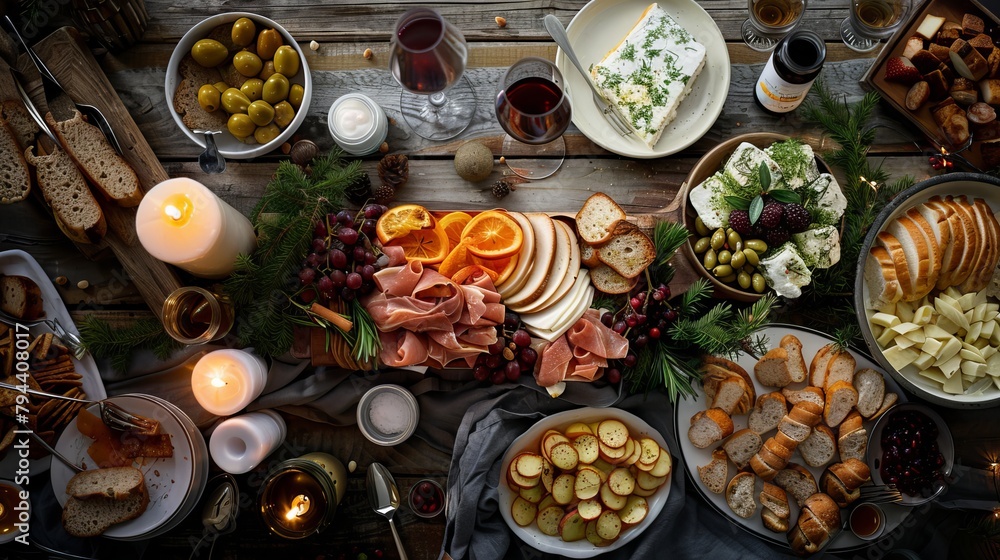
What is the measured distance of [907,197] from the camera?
4.94 feet

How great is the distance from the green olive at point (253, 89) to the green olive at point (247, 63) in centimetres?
2

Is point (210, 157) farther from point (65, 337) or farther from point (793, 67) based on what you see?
point (793, 67)

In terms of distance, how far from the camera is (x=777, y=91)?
1644mm

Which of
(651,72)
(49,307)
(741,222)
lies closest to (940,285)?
(741,222)

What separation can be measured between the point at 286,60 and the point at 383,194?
46 centimetres

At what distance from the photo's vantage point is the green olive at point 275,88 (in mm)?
1646

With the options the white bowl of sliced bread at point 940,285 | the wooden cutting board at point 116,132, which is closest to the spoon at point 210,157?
the wooden cutting board at point 116,132

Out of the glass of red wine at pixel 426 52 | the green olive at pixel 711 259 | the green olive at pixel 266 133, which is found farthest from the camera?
the green olive at pixel 266 133

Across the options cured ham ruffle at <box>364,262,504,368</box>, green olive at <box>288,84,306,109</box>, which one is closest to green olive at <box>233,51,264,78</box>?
green olive at <box>288,84,306,109</box>

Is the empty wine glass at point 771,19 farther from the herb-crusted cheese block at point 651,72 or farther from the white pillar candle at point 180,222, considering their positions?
the white pillar candle at point 180,222

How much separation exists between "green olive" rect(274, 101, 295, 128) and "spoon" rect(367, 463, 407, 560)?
0.99 m

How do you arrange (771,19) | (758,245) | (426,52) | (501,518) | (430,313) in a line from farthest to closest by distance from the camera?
(771,19) → (501,518) → (758,245) → (430,313) → (426,52)

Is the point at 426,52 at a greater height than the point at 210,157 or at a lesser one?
greater

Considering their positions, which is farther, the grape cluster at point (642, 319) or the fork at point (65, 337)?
the fork at point (65, 337)
